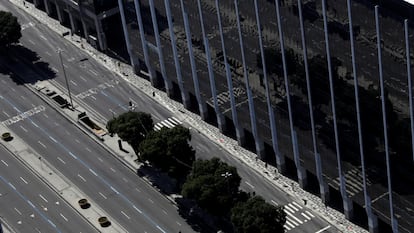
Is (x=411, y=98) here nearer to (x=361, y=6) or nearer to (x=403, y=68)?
(x=403, y=68)

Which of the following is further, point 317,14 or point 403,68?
point 317,14

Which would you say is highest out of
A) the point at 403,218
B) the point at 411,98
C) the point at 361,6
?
the point at 361,6

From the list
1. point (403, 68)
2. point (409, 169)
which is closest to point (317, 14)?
point (403, 68)

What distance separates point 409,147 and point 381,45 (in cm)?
2197

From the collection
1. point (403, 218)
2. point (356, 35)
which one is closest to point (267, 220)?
point (403, 218)

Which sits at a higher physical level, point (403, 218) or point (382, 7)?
point (382, 7)

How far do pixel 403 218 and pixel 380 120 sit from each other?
2087cm

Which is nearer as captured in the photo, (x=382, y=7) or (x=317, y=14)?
(x=382, y=7)

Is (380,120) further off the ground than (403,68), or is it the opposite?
(403,68)

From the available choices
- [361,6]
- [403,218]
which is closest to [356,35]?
[361,6]

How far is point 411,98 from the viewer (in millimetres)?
184625

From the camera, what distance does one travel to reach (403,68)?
7234 inches

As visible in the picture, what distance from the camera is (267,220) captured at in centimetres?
19975

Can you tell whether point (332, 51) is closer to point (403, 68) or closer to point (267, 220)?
point (403, 68)
